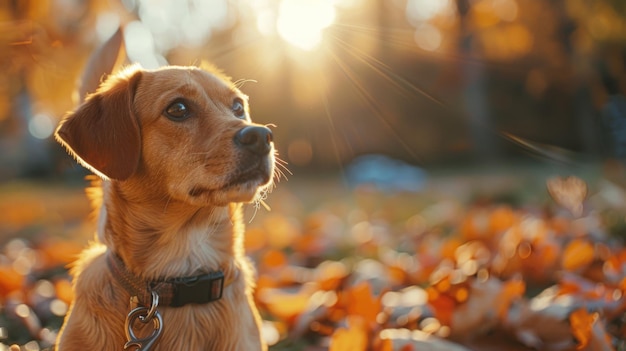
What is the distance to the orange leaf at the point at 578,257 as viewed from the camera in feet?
12.2

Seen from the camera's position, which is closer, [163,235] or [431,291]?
[163,235]

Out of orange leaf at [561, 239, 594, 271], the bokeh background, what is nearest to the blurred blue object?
the bokeh background

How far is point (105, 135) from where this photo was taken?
242 cm

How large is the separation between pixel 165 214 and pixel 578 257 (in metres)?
2.79

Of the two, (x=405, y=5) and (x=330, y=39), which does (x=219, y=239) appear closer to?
(x=330, y=39)

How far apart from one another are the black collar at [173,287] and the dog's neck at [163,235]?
2.1 inches

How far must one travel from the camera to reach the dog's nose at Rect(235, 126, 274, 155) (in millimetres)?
2322

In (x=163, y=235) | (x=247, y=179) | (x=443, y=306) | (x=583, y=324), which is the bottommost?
(x=443, y=306)

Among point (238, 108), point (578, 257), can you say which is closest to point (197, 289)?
point (238, 108)

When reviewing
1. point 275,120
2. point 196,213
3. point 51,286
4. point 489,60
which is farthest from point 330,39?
point 489,60

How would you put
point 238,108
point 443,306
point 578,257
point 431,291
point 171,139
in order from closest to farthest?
1. point 171,139
2. point 238,108
3. point 443,306
4. point 431,291
5. point 578,257

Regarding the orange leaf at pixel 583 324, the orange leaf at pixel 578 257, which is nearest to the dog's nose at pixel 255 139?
the orange leaf at pixel 583 324

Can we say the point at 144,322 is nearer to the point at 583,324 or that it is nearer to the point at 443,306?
the point at 443,306

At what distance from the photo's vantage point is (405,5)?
19375 mm
